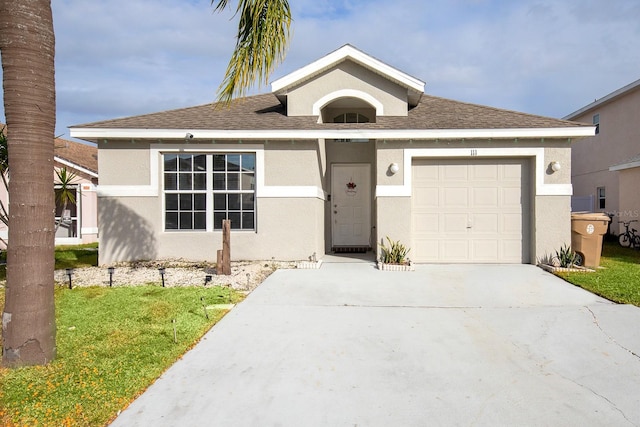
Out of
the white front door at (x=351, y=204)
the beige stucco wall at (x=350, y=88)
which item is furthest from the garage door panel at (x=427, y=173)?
the white front door at (x=351, y=204)

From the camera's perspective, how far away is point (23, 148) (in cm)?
383

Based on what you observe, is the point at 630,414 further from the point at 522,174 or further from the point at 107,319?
the point at 522,174

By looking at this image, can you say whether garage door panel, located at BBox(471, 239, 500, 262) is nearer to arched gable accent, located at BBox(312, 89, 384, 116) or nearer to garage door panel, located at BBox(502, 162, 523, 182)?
garage door panel, located at BBox(502, 162, 523, 182)

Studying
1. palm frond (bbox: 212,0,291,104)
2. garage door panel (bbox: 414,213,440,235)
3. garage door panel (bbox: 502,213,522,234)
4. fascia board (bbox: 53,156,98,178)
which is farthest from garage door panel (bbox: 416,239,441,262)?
fascia board (bbox: 53,156,98,178)

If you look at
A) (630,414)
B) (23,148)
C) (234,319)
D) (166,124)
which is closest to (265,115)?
(166,124)

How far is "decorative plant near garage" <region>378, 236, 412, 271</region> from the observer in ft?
30.0

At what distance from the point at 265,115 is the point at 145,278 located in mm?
5200

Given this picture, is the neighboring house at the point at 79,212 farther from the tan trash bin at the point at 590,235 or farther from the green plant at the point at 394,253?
the tan trash bin at the point at 590,235

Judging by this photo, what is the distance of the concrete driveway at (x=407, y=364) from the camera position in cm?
321

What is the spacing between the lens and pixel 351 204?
11.9 meters

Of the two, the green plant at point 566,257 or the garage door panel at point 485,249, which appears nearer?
the green plant at point 566,257

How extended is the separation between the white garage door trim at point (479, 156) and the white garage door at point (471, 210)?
292mm

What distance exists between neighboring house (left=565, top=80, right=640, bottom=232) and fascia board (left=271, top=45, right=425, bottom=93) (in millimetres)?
9753

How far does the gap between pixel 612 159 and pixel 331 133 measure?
15.0m
